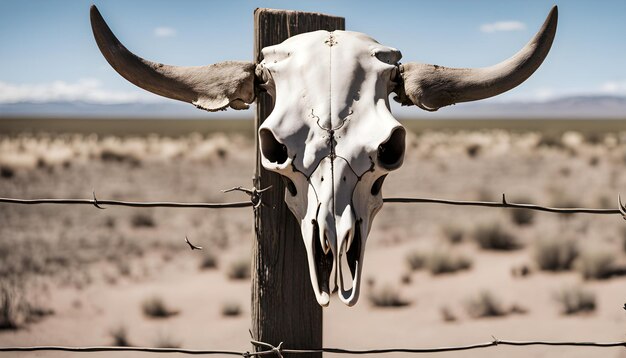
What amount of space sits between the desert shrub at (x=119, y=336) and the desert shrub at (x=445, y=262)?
501cm

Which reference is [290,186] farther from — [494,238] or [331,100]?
[494,238]

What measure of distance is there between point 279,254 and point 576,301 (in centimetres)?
713

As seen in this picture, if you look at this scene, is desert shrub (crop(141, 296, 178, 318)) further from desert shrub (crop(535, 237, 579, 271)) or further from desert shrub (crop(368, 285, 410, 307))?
desert shrub (crop(535, 237, 579, 271))

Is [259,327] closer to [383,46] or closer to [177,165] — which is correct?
[383,46]

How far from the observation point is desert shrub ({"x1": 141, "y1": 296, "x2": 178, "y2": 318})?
8.92 metres

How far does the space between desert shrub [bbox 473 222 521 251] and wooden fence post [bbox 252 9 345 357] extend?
394 inches

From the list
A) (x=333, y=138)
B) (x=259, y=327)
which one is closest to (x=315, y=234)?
(x=333, y=138)

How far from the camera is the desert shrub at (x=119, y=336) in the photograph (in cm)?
787

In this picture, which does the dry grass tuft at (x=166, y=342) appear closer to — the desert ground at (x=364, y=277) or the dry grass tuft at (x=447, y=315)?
the desert ground at (x=364, y=277)

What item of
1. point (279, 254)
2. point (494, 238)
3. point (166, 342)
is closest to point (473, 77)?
point (279, 254)

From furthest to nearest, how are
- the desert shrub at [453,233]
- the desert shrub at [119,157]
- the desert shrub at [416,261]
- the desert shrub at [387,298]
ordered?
the desert shrub at [119,157], the desert shrub at [453,233], the desert shrub at [416,261], the desert shrub at [387,298]

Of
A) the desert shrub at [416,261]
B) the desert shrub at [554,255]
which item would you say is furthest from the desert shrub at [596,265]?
the desert shrub at [416,261]

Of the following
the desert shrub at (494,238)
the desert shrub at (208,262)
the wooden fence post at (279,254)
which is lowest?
the desert shrub at (208,262)

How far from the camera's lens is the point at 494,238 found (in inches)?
475
